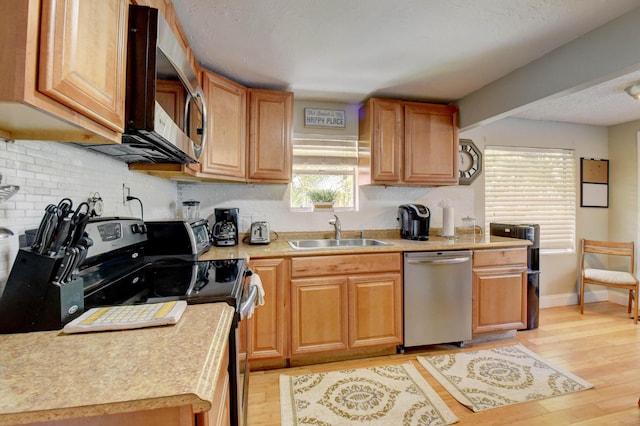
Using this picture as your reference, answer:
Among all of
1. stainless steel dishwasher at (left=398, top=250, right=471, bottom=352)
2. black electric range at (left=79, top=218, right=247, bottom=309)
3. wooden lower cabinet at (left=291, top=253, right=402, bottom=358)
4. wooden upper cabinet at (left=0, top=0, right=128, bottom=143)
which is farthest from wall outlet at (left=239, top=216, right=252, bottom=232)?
wooden upper cabinet at (left=0, top=0, right=128, bottom=143)

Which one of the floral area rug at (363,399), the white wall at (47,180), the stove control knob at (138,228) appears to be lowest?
the floral area rug at (363,399)

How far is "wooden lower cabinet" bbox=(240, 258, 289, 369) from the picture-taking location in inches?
80.7

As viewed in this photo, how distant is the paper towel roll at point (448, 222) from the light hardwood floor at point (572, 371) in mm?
1015

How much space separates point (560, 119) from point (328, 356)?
12.3 feet

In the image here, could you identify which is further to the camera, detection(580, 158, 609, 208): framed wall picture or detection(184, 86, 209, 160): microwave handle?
detection(580, 158, 609, 208): framed wall picture

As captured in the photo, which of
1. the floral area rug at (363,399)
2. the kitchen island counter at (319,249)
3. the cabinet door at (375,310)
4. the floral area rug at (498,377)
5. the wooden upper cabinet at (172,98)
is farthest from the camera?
the cabinet door at (375,310)

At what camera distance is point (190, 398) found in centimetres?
51

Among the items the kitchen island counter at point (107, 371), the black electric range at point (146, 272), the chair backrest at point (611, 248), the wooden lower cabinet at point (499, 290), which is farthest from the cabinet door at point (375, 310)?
the chair backrest at point (611, 248)

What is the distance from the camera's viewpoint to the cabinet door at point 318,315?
212cm

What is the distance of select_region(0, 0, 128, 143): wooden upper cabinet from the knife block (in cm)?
36

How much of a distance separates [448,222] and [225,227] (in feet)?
6.94

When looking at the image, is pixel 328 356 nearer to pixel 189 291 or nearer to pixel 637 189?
pixel 189 291

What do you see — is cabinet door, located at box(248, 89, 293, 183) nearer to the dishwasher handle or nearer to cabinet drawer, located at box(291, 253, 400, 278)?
cabinet drawer, located at box(291, 253, 400, 278)

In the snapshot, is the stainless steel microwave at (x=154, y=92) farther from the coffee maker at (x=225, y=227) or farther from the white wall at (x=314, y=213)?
the white wall at (x=314, y=213)
